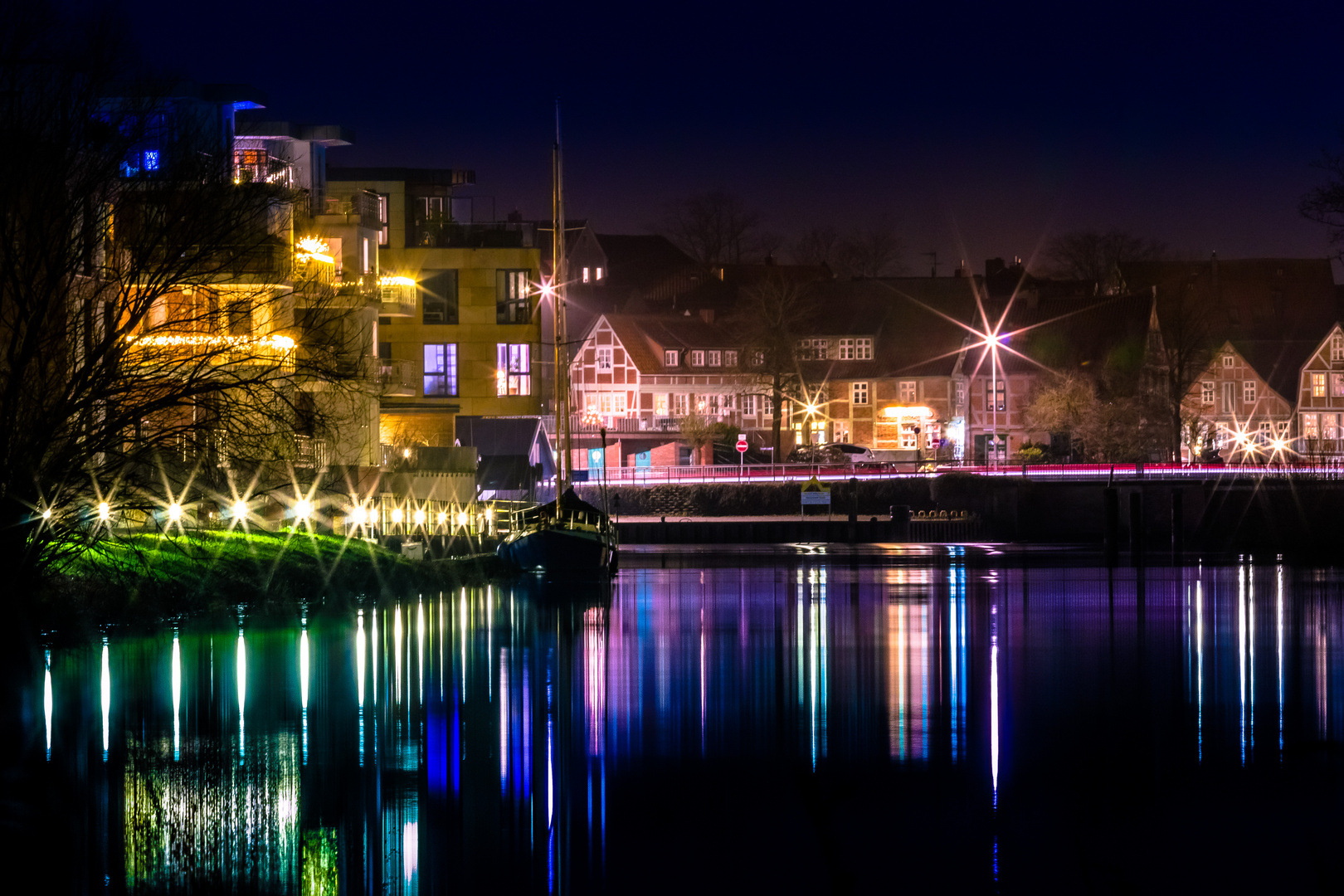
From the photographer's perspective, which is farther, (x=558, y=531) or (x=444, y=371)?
(x=444, y=371)

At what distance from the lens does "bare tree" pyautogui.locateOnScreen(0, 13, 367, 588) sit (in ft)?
87.9

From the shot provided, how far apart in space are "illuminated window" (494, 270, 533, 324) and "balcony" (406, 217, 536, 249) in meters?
1.35

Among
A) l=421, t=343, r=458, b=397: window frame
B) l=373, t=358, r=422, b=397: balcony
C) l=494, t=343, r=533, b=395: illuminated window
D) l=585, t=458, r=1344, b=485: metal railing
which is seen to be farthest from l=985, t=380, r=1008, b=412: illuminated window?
l=373, t=358, r=422, b=397: balcony

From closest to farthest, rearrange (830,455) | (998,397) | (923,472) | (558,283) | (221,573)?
(221,573) < (558,283) < (923,472) < (830,455) < (998,397)

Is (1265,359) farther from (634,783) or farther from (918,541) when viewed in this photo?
(634,783)

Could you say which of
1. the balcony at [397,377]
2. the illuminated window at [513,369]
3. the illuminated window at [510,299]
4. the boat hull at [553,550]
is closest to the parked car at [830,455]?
the illuminated window at [513,369]

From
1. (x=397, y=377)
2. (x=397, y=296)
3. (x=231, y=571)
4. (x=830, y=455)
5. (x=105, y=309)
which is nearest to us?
(x=105, y=309)

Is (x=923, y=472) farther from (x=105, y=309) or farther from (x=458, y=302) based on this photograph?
(x=105, y=309)

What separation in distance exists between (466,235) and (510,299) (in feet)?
11.1

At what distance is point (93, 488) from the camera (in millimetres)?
28672

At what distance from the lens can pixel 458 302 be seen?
71.9m

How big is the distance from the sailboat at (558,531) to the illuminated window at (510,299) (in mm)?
19183

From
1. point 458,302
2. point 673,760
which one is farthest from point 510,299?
point 673,760

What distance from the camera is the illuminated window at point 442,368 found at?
71562mm
